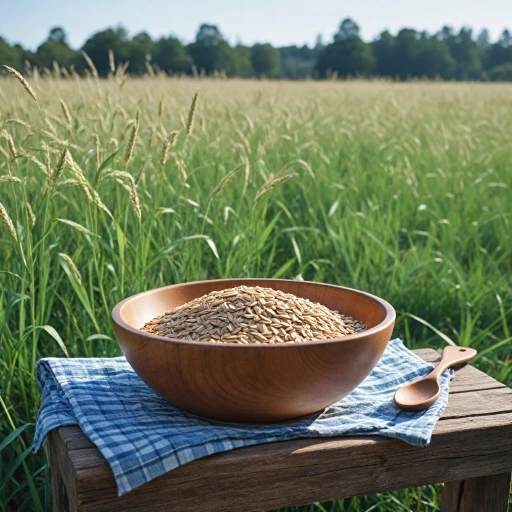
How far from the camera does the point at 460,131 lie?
568cm

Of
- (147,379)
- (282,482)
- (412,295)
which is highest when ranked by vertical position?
(147,379)

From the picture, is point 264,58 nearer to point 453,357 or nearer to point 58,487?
point 453,357

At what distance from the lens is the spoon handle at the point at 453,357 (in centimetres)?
155

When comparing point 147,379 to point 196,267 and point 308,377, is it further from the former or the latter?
point 196,267

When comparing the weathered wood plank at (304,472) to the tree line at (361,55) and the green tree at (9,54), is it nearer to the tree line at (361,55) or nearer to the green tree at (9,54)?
the green tree at (9,54)

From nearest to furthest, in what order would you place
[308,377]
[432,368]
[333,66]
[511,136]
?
1. [308,377]
2. [432,368]
3. [511,136]
4. [333,66]

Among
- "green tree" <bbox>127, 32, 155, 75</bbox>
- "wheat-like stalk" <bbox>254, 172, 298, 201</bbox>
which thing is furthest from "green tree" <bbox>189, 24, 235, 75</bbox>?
"wheat-like stalk" <bbox>254, 172, 298, 201</bbox>

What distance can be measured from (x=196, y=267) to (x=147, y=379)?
1.37m

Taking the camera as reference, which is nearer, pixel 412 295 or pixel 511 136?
pixel 412 295

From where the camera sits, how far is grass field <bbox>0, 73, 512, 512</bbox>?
194cm

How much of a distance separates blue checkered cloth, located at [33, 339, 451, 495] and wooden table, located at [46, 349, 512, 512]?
23 mm

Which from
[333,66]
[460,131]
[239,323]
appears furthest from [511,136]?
[333,66]

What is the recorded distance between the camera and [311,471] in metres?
1.22

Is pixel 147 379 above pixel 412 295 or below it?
above
